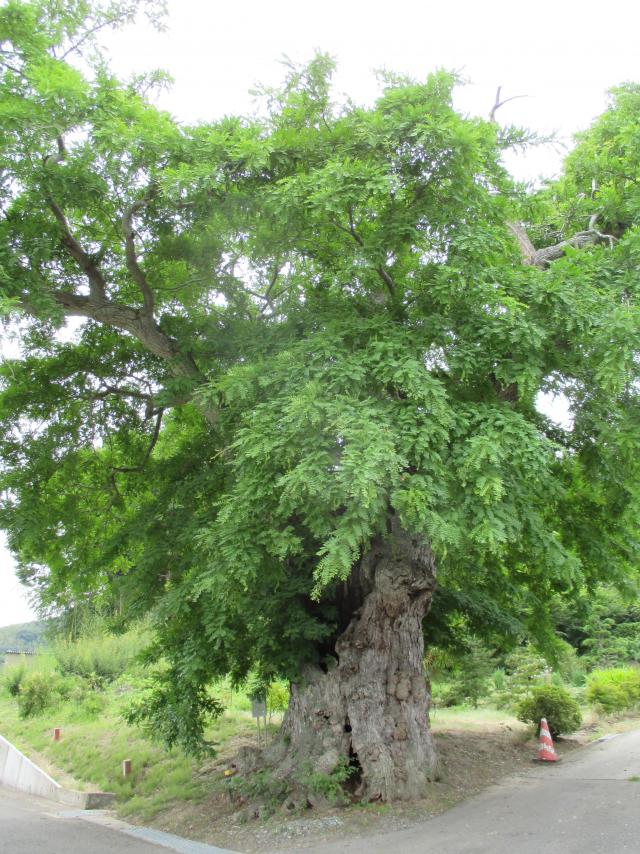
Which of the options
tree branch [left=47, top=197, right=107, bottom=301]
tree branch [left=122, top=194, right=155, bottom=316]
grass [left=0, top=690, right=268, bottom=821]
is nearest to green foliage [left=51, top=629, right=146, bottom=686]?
grass [left=0, top=690, right=268, bottom=821]

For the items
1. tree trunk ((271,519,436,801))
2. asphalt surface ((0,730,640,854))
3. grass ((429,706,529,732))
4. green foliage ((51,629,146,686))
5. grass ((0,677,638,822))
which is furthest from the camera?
green foliage ((51,629,146,686))

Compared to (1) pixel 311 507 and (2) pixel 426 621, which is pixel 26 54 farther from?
(2) pixel 426 621

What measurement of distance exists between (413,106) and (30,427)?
7.51 meters

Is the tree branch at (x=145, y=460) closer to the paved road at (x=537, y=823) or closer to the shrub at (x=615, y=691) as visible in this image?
the paved road at (x=537, y=823)

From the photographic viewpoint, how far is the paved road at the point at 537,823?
6.52 meters

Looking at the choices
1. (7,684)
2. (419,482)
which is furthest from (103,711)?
(419,482)

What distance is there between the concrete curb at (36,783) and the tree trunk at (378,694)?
13.1ft

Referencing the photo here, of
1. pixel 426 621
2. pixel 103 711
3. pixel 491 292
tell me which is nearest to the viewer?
pixel 491 292

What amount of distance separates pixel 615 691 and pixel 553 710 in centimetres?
373

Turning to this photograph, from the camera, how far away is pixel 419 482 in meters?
6.21

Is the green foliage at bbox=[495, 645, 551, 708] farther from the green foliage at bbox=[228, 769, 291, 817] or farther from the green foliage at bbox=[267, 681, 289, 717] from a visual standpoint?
the green foliage at bbox=[228, 769, 291, 817]

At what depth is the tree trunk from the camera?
344 inches

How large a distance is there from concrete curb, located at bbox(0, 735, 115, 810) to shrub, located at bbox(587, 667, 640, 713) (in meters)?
11.0

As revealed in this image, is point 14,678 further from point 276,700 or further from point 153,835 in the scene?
point 153,835
